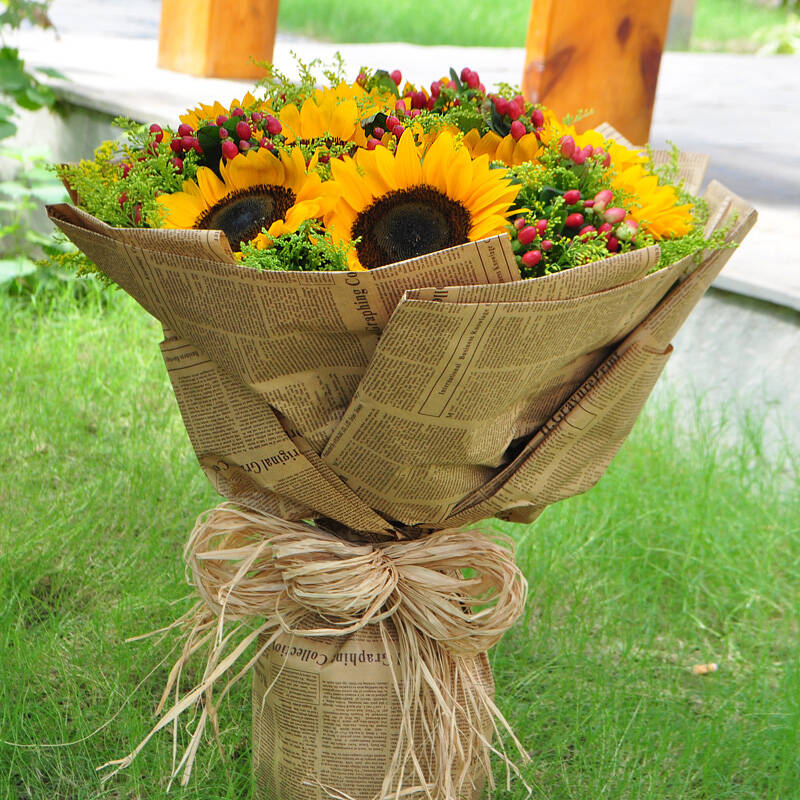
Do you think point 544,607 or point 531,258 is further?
point 544,607

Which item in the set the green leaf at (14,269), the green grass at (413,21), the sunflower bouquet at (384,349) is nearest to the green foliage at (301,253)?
the sunflower bouquet at (384,349)

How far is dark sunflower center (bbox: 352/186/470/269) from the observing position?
0.95 m

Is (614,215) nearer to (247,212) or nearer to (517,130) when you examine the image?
(517,130)

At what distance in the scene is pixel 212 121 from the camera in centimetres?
108

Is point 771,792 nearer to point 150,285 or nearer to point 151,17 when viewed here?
point 150,285

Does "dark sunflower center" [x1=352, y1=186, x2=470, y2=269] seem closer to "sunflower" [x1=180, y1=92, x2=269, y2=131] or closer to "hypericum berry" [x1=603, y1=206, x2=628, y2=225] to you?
"hypericum berry" [x1=603, y1=206, x2=628, y2=225]

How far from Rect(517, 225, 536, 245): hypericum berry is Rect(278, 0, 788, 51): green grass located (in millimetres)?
6000

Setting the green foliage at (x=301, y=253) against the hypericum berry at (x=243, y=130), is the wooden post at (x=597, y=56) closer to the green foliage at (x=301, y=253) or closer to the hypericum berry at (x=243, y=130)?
the hypericum berry at (x=243, y=130)

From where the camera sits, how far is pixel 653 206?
1.03 meters

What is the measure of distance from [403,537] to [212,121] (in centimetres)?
48

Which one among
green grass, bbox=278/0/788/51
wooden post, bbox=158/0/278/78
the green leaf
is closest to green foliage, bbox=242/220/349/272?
the green leaf

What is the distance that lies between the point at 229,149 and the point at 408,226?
0.62 feet

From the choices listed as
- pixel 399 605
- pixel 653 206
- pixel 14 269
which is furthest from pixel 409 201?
pixel 14 269

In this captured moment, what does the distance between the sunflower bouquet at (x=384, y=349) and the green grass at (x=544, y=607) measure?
0.26 m
